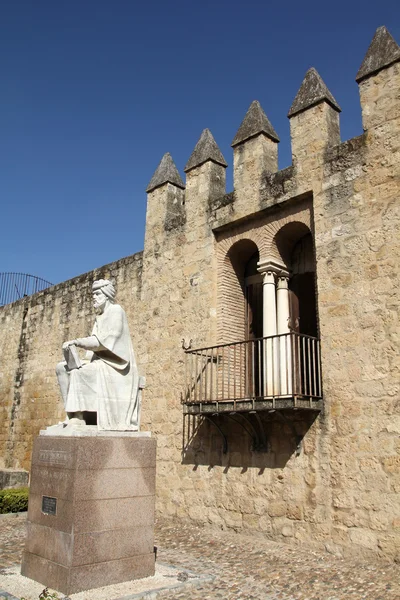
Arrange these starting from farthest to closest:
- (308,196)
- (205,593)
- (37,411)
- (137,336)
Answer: (37,411) < (137,336) < (308,196) < (205,593)

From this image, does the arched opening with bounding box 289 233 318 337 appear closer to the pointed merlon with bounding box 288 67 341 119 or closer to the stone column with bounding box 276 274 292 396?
the stone column with bounding box 276 274 292 396

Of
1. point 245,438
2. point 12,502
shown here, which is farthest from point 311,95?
point 12,502

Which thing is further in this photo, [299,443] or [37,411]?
[37,411]

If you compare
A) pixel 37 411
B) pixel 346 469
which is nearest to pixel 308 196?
pixel 346 469

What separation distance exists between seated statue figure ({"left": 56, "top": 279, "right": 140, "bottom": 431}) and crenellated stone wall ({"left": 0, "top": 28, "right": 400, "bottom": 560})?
2.75 m

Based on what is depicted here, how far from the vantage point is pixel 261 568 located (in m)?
6.59

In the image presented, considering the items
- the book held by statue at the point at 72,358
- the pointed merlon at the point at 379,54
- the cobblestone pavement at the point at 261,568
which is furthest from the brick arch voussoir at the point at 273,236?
the cobblestone pavement at the point at 261,568

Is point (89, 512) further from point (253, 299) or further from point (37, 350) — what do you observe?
point (37, 350)

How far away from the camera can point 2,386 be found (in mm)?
16500

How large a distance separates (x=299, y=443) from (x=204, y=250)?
3958mm

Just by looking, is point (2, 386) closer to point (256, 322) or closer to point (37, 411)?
point (37, 411)

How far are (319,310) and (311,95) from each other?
350cm

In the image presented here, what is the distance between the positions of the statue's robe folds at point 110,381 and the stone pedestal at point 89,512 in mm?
254

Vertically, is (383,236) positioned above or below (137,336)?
above
